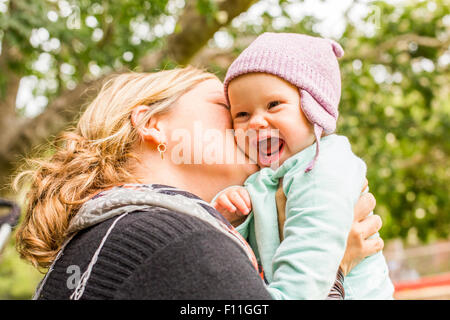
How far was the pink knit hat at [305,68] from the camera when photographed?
1787 millimetres

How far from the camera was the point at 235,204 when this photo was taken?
180 cm

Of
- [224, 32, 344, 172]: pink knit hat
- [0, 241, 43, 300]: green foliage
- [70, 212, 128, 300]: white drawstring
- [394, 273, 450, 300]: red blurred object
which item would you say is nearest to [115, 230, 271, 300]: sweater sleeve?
[70, 212, 128, 300]: white drawstring

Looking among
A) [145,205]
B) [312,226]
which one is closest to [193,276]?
[145,205]

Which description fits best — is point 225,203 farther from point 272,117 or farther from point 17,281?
point 17,281

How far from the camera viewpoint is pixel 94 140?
1.87 metres

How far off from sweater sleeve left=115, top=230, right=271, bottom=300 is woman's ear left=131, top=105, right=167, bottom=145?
2.51 feet

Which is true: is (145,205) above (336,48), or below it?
below

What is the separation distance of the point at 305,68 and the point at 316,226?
0.66 m

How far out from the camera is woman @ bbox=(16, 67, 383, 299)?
1136 mm

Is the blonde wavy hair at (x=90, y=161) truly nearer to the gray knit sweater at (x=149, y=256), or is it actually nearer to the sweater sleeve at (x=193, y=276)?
the gray knit sweater at (x=149, y=256)

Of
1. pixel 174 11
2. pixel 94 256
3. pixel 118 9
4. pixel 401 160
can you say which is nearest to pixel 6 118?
pixel 118 9

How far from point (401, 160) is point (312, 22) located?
13.5 feet

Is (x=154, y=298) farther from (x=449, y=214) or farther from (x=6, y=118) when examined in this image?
(x=449, y=214)

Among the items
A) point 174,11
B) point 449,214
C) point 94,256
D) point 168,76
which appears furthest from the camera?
point 449,214
